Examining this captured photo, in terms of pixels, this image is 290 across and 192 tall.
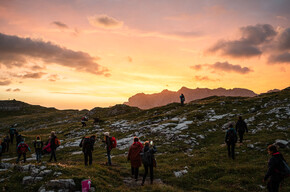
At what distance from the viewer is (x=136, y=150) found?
46.4 ft

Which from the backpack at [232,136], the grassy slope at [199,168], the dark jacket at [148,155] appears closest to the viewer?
the grassy slope at [199,168]

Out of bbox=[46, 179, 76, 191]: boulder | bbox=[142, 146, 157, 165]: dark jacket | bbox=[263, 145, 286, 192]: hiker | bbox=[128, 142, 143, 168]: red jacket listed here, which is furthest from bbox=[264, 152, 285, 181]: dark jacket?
bbox=[46, 179, 76, 191]: boulder

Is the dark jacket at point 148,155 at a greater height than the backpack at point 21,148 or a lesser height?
greater

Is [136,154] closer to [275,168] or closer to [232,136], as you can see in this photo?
[275,168]

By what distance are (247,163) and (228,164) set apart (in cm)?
→ 168

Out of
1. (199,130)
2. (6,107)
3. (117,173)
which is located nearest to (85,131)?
(199,130)

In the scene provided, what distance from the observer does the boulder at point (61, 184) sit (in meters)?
10.8

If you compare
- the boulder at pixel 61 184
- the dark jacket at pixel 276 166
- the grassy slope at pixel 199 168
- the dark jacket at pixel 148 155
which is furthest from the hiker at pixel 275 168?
the boulder at pixel 61 184

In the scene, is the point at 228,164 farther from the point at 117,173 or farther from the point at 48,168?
the point at 48,168

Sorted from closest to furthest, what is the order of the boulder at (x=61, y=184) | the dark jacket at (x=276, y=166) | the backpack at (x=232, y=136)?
1. the dark jacket at (x=276, y=166)
2. the boulder at (x=61, y=184)
3. the backpack at (x=232, y=136)

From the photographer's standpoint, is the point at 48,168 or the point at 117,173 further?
the point at 117,173

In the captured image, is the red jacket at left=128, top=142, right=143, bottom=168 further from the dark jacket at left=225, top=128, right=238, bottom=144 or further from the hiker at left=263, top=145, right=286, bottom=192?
the dark jacket at left=225, top=128, right=238, bottom=144

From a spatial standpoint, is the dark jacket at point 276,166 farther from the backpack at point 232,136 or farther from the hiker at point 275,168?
the backpack at point 232,136

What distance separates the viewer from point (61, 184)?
1092 cm
